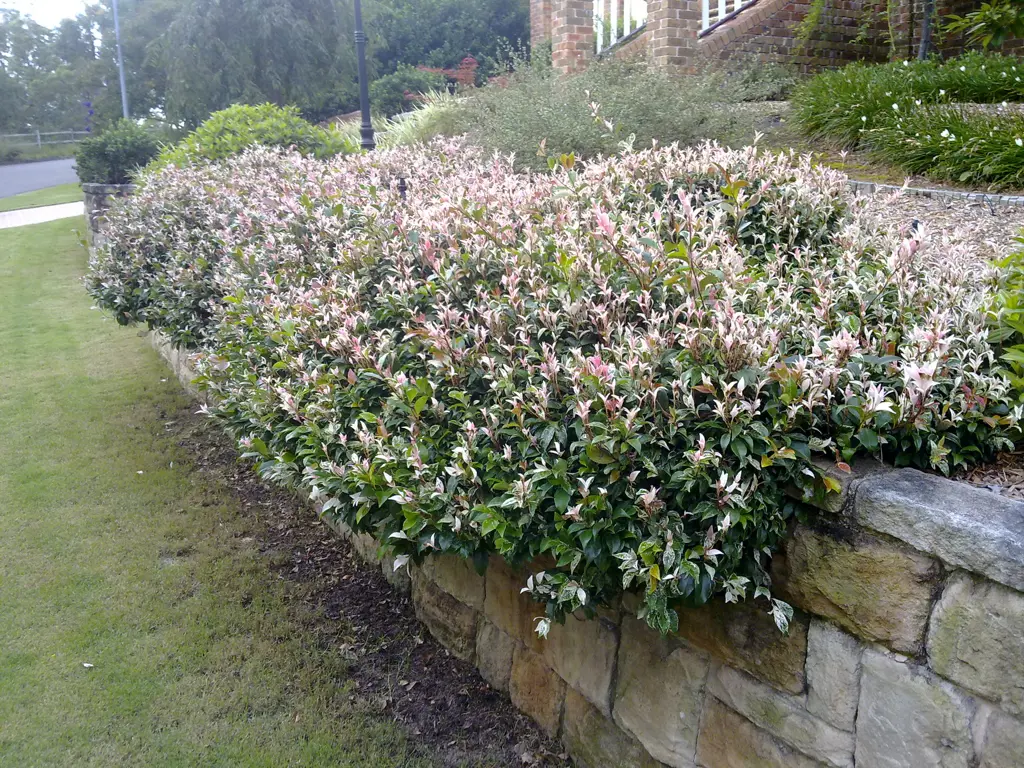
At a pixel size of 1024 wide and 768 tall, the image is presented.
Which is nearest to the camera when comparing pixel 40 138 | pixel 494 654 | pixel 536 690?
pixel 536 690

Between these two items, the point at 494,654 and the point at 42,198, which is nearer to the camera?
the point at 494,654

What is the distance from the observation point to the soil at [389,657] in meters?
2.86

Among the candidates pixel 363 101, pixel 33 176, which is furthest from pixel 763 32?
pixel 33 176

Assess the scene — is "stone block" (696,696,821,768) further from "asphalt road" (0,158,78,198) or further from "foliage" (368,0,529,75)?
"foliage" (368,0,529,75)

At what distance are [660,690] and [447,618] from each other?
1142mm

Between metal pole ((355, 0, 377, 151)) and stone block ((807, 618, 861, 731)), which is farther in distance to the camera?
metal pole ((355, 0, 377, 151))

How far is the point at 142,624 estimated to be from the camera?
346 centimetres

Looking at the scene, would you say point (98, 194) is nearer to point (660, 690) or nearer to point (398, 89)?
point (398, 89)

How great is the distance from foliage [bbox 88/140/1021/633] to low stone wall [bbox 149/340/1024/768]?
12cm

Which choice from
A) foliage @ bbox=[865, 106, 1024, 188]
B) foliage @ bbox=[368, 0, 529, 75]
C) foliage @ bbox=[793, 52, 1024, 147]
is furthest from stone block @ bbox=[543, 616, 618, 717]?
foliage @ bbox=[368, 0, 529, 75]

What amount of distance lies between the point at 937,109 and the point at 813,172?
2.61m

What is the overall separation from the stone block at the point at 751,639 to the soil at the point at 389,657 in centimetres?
86

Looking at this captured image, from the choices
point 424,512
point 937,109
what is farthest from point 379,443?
point 937,109

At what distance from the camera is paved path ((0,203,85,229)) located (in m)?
16.2
